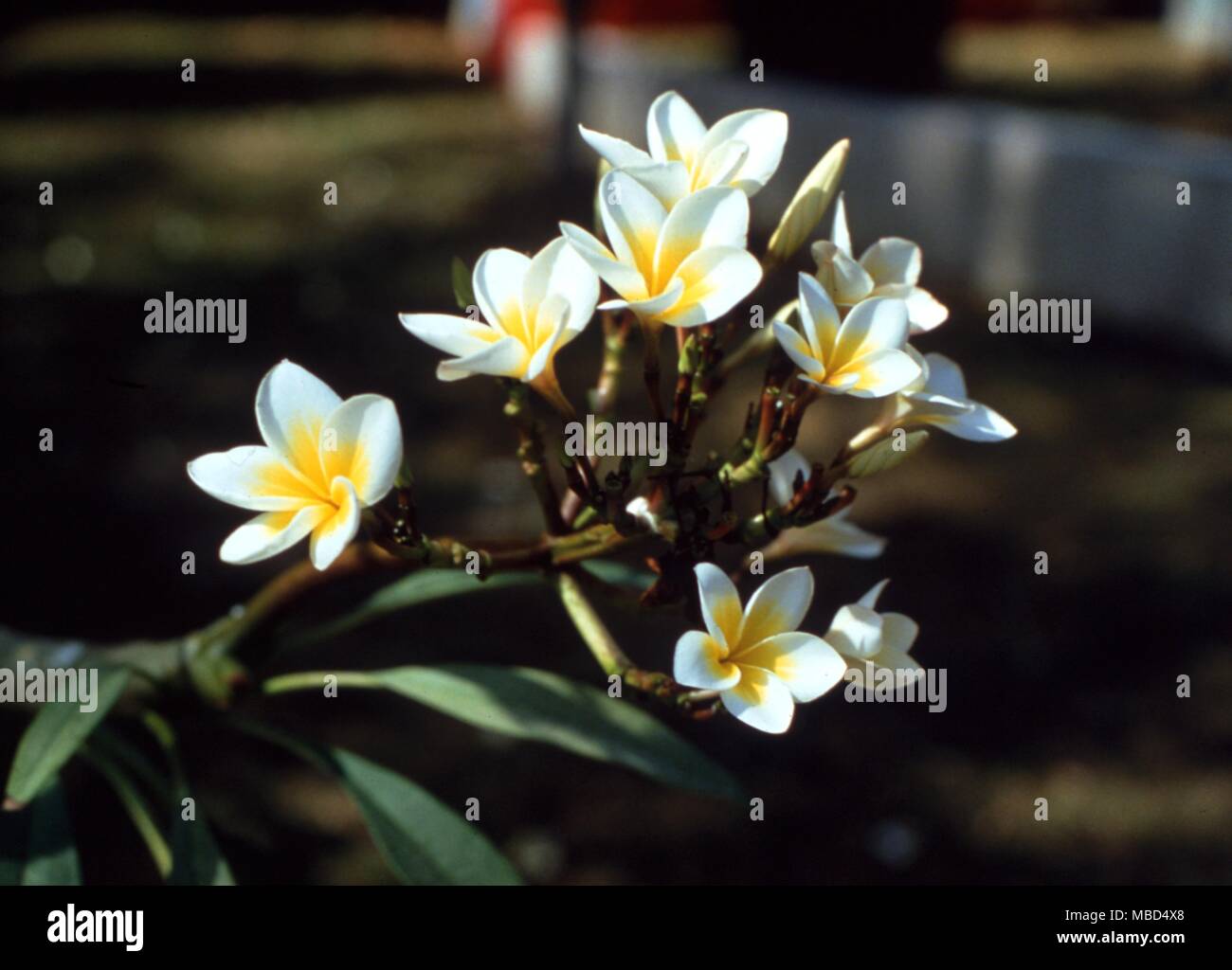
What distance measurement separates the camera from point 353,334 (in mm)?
4461

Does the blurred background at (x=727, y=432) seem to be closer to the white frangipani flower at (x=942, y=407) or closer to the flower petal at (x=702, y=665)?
the flower petal at (x=702, y=665)

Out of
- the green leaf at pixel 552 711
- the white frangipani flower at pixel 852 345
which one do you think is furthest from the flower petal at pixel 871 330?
the green leaf at pixel 552 711

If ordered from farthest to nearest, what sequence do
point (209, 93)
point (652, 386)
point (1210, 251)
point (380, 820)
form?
1. point (209, 93)
2. point (1210, 251)
3. point (380, 820)
4. point (652, 386)

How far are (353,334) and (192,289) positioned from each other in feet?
2.19

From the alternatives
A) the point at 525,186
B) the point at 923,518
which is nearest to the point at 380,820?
the point at 923,518

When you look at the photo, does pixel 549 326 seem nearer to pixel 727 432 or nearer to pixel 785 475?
pixel 785 475

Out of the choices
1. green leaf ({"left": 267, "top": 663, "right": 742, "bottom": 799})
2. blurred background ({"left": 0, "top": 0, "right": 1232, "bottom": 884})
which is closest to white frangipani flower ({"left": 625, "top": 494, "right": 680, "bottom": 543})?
green leaf ({"left": 267, "top": 663, "right": 742, "bottom": 799})

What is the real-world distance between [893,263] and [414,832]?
592mm

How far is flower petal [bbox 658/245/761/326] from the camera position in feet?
2.36

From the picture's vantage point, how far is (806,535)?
91 centimetres

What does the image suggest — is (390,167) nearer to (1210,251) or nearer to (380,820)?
(1210,251)

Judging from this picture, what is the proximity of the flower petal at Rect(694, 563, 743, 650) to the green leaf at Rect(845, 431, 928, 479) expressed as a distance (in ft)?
0.35

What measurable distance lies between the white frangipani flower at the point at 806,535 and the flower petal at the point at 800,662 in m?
0.14

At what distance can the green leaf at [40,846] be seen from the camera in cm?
100
